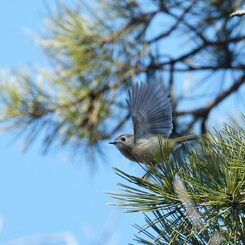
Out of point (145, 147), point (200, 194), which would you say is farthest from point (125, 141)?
point (200, 194)

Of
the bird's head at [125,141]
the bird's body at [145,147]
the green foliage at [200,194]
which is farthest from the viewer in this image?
the bird's head at [125,141]

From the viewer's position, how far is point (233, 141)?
1094 millimetres

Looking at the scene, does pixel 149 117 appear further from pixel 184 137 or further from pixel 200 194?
pixel 200 194

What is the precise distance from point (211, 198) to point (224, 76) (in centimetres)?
141

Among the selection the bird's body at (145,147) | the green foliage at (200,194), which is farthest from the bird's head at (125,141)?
the green foliage at (200,194)

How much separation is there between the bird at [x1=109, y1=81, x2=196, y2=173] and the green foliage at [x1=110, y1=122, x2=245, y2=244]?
0.30 metres

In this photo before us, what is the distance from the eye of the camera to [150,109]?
148 cm

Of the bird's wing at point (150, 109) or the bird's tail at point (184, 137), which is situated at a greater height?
the bird's wing at point (150, 109)

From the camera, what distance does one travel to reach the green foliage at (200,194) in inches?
41.2

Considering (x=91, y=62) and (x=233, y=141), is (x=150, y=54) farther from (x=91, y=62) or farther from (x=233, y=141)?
(x=233, y=141)

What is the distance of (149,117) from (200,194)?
16.7 inches

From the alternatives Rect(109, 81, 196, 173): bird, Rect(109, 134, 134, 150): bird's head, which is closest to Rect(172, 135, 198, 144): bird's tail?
Rect(109, 81, 196, 173): bird

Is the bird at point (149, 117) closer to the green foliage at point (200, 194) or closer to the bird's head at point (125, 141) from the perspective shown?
the bird's head at point (125, 141)

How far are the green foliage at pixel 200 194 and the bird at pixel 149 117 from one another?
0.30m
